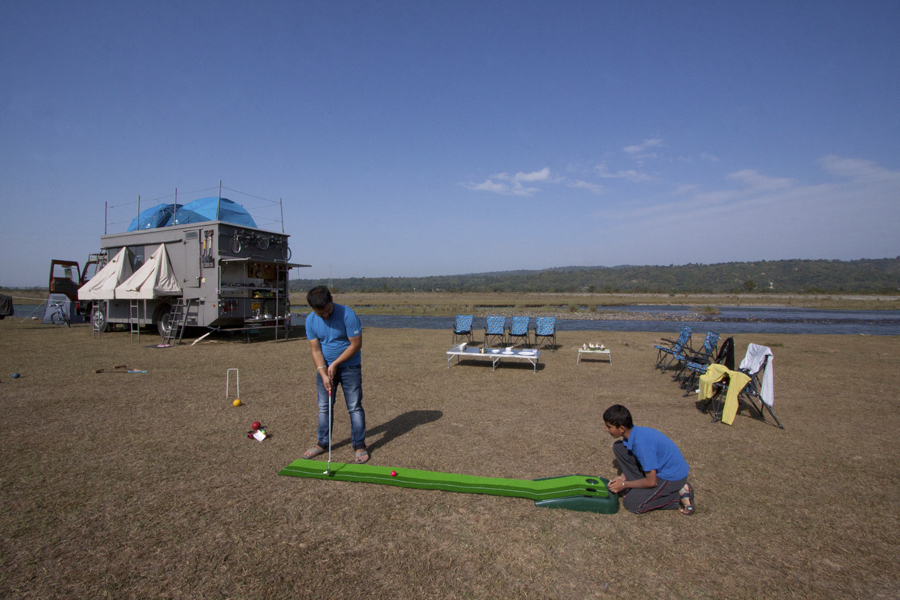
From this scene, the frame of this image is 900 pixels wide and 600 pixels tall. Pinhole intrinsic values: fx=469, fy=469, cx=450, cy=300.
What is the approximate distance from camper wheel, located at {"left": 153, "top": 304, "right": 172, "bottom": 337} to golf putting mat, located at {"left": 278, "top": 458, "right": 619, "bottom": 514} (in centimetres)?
1245

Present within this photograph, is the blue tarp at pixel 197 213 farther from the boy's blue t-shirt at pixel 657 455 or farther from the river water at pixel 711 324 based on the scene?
the boy's blue t-shirt at pixel 657 455

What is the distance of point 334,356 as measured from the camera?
469 centimetres

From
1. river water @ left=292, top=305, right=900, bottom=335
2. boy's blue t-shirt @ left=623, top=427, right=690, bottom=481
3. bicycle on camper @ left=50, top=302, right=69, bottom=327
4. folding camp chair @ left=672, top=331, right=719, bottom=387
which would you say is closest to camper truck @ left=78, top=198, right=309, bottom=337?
bicycle on camper @ left=50, top=302, right=69, bottom=327

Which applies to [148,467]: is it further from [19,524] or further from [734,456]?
[734,456]

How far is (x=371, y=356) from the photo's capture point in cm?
1180

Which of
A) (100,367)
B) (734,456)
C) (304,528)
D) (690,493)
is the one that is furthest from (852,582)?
(100,367)

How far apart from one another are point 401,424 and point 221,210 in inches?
451

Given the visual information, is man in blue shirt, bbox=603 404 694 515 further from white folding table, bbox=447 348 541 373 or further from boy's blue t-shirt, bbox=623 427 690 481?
white folding table, bbox=447 348 541 373

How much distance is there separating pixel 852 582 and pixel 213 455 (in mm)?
5298

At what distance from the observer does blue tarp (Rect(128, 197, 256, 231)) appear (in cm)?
1455

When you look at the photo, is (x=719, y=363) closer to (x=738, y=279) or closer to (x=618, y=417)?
(x=618, y=417)

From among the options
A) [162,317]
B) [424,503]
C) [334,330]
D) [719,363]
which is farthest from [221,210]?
[719,363]

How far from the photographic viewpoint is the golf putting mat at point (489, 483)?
148 inches

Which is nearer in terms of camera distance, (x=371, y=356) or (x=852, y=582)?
(x=852, y=582)
